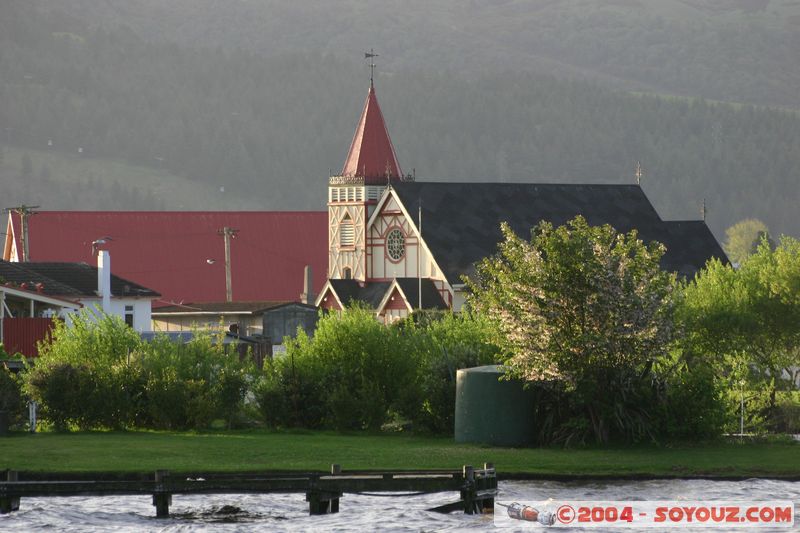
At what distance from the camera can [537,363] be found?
3884 cm

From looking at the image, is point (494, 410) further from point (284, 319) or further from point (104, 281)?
point (284, 319)

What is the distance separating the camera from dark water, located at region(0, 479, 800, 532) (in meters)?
29.7

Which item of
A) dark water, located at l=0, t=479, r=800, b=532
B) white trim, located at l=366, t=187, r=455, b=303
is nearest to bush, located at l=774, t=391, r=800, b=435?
dark water, located at l=0, t=479, r=800, b=532

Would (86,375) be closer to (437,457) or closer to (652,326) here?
(437,457)

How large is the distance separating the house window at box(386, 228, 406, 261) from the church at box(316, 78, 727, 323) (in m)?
0.05

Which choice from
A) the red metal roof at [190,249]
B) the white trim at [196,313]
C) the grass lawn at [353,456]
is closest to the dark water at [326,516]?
the grass lawn at [353,456]

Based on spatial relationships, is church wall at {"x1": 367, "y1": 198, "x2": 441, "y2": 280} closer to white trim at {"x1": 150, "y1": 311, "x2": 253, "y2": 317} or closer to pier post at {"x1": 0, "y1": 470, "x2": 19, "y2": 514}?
white trim at {"x1": 150, "y1": 311, "x2": 253, "y2": 317}

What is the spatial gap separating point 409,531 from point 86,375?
50.8 ft

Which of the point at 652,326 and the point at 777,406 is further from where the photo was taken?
the point at 777,406

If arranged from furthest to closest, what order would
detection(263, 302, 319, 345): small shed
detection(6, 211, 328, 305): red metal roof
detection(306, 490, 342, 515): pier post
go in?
detection(6, 211, 328, 305): red metal roof, detection(263, 302, 319, 345): small shed, detection(306, 490, 342, 515): pier post

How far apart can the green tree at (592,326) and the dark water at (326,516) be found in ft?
17.9

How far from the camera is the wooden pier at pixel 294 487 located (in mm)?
29859

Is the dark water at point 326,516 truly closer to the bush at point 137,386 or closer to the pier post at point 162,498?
the pier post at point 162,498

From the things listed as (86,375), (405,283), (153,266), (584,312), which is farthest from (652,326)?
(153,266)
